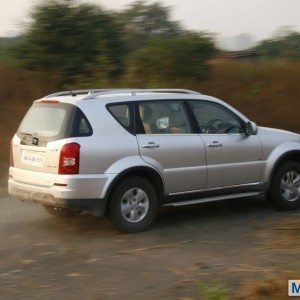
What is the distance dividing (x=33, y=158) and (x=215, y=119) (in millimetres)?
2493

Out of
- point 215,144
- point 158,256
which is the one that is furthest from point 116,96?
point 158,256

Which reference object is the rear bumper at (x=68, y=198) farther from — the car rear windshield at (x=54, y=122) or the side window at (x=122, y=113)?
the side window at (x=122, y=113)

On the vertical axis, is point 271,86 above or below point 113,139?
above

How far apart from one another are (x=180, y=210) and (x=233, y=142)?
55.4 inches

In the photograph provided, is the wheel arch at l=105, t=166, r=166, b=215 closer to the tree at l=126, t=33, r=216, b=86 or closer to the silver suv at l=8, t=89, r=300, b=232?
the silver suv at l=8, t=89, r=300, b=232

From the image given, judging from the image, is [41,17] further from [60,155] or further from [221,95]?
[60,155]

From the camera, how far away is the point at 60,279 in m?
6.27

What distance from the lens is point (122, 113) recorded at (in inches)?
320

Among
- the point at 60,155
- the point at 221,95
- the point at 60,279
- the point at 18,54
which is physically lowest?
the point at 60,279

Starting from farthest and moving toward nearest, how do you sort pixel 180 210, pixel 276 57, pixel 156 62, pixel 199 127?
1. pixel 276 57
2. pixel 156 62
3. pixel 180 210
4. pixel 199 127

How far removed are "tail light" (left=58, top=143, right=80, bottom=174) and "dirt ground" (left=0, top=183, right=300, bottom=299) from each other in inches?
34.2

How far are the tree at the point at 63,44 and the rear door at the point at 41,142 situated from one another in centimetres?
907

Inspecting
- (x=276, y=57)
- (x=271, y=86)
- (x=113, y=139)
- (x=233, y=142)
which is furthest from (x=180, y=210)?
(x=276, y=57)

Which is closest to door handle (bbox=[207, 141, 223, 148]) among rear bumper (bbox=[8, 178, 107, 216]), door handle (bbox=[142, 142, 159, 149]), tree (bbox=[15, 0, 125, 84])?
door handle (bbox=[142, 142, 159, 149])
